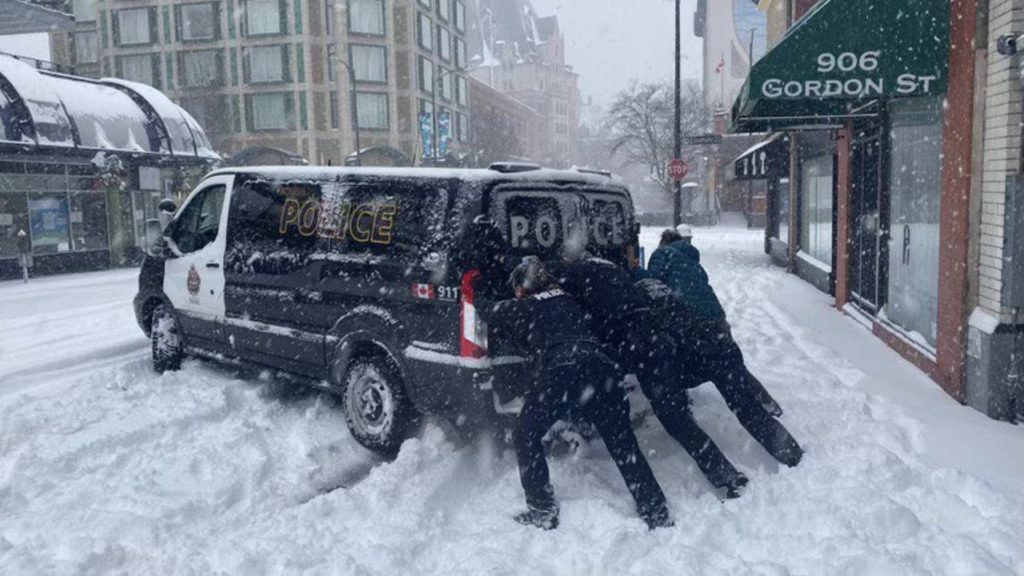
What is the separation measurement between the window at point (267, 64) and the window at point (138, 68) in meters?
7.03

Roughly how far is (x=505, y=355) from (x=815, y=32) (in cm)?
503

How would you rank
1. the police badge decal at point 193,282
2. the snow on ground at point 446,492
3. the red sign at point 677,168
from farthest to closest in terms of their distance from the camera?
the red sign at point 677,168 → the police badge decal at point 193,282 → the snow on ground at point 446,492

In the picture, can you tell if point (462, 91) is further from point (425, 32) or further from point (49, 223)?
point (49, 223)

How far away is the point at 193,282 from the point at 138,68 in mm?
54478

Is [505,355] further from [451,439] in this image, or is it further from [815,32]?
[815,32]

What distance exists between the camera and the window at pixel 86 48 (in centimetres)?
5762

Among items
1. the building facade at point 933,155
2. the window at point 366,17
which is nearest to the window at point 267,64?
the window at point 366,17

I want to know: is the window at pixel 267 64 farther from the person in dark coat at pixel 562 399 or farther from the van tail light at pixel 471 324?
the person in dark coat at pixel 562 399

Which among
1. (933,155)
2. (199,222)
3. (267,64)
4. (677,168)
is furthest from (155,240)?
(267,64)

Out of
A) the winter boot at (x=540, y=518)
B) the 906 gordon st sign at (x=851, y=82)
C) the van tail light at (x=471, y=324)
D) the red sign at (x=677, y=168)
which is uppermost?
the 906 gordon st sign at (x=851, y=82)

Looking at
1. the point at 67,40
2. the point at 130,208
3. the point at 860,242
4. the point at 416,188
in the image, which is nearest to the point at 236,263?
the point at 416,188

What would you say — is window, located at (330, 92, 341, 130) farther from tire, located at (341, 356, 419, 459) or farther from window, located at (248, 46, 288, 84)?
tire, located at (341, 356, 419, 459)

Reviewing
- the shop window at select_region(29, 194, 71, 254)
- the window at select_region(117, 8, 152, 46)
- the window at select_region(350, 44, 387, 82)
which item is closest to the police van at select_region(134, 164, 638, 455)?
the shop window at select_region(29, 194, 71, 254)

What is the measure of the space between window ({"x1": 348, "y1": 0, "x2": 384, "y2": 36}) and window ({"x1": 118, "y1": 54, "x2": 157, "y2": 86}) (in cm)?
1419
